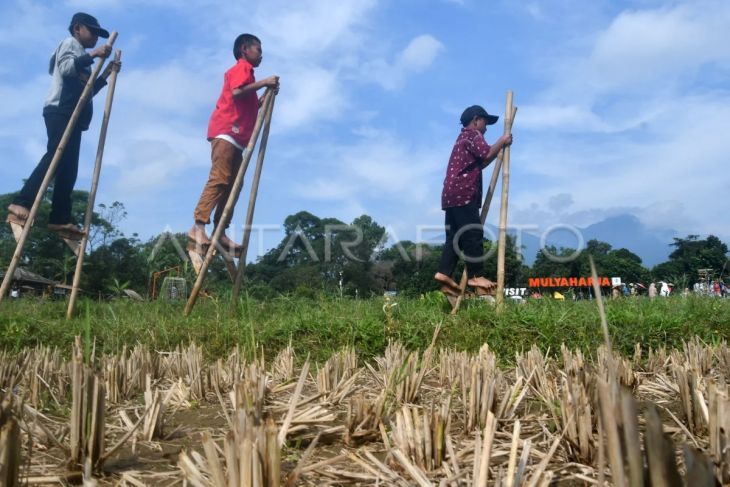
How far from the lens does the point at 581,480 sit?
1.28 m

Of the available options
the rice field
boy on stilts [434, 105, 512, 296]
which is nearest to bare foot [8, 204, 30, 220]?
the rice field

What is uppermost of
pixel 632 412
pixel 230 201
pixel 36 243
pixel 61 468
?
pixel 36 243

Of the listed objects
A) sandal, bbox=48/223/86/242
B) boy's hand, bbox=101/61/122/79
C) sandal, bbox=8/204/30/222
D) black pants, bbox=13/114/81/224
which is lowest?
sandal, bbox=48/223/86/242

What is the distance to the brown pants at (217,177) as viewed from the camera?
18.9 ft

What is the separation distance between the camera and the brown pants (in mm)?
5746

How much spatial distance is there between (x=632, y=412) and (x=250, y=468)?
1.93 ft

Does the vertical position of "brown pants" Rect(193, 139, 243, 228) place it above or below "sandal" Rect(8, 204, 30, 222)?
above

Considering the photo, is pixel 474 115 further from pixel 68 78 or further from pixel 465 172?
pixel 68 78

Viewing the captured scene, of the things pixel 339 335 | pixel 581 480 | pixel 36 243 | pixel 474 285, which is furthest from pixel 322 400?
pixel 36 243

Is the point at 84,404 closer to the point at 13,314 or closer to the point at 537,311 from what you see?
the point at 537,311

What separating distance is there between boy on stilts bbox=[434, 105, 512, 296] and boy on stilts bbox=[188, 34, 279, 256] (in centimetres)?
179

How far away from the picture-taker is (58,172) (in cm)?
570

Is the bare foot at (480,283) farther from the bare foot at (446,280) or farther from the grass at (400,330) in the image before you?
the grass at (400,330)

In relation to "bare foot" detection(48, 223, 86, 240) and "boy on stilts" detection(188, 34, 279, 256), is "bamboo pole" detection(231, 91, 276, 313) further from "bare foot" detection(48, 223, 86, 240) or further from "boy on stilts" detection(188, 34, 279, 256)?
"bare foot" detection(48, 223, 86, 240)
